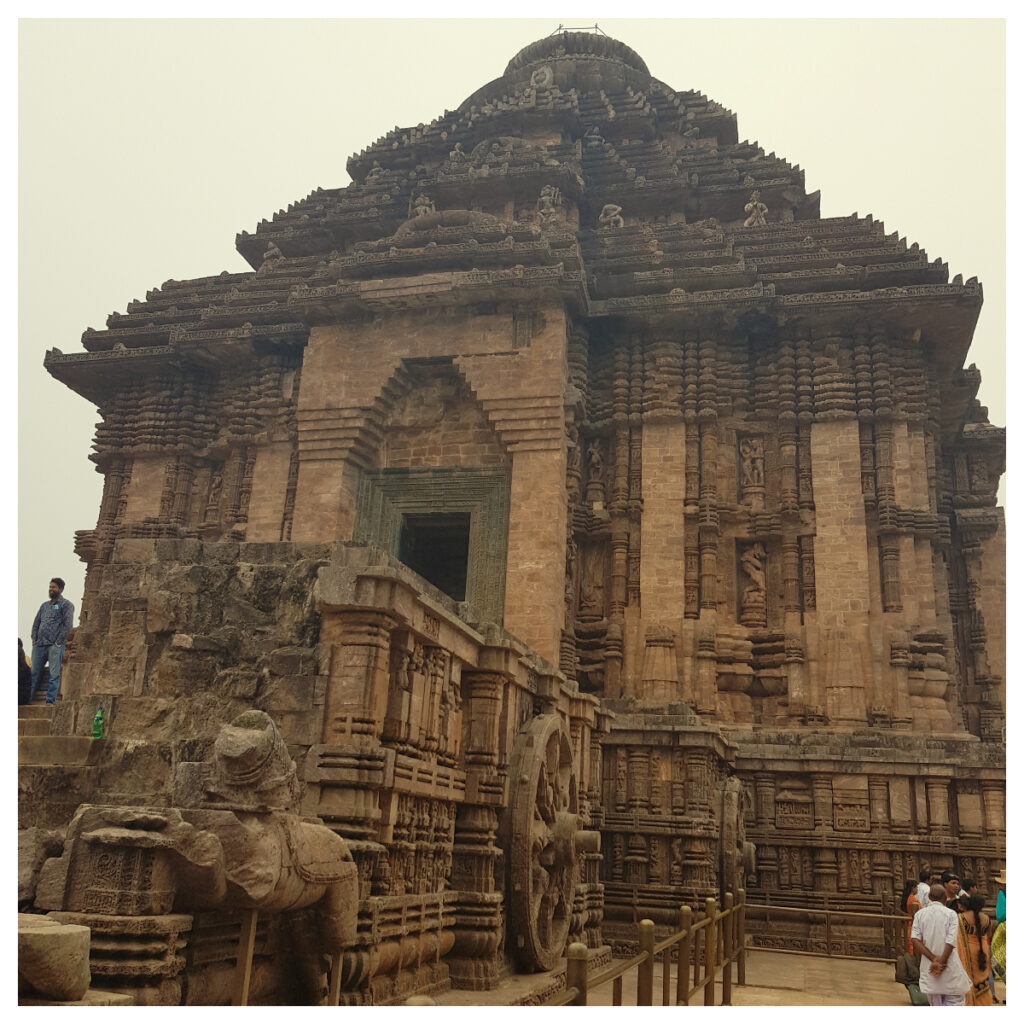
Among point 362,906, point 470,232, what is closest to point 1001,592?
point 470,232

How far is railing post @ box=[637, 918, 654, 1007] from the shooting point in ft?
17.4

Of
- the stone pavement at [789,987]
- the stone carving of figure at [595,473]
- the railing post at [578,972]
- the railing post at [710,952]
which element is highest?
the stone carving of figure at [595,473]

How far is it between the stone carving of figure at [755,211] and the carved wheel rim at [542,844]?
14.5m

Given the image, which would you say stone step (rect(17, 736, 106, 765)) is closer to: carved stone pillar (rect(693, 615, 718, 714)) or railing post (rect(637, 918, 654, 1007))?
railing post (rect(637, 918, 654, 1007))

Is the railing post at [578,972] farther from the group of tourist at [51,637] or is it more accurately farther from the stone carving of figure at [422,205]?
the stone carving of figure at [422,205]

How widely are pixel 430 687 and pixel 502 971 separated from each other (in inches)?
89.8

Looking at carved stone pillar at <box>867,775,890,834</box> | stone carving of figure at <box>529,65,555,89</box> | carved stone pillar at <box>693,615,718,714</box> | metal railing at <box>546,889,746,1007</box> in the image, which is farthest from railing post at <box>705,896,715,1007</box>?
stone carving of figure at <box>529,65,555,89</box>

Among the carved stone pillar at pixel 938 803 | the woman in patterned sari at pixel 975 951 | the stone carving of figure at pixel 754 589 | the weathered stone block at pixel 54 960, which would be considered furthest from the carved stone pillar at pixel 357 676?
the stone carving of figure at pixel 754 589

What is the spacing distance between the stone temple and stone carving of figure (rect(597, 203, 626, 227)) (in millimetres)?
494

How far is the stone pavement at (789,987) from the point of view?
24.1 ft

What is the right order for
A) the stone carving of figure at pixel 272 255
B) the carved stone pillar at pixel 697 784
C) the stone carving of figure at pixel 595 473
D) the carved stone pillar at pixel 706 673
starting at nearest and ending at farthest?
the carved stone pillar at pixel 697 784 → the carved stone pillar at pixel 706 673 → the stone carving of figure at pixel 595 473 → the stone carving of figure at pixel 272 255

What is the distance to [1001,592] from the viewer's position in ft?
72.6

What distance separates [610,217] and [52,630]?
47.2ft

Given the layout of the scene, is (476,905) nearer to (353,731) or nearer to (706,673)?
(353,731)
